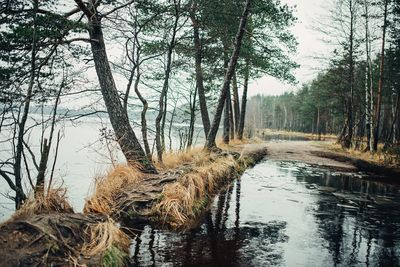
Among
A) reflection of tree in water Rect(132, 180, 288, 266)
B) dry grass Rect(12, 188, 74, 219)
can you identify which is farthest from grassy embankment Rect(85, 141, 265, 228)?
dry grass Rect(12, 188, 74, 219)

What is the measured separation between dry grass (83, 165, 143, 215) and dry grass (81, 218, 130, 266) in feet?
5.53

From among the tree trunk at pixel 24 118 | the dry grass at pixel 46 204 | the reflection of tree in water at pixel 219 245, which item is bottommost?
the reflection of tree in water at pixel 219 245

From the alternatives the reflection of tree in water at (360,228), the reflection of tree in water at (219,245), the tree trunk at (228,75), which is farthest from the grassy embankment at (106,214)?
the reflection of tree in water at (360,228)

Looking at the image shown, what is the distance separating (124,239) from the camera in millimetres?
5340

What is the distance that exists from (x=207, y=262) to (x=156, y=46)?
30.8ft

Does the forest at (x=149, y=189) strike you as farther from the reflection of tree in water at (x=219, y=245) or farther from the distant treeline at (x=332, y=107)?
the distant treeline at (x=332, y=107)

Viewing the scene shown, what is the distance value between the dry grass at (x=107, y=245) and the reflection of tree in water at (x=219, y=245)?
0.27 meters

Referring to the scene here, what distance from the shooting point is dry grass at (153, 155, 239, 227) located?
6.77m

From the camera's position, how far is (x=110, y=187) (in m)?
7.57

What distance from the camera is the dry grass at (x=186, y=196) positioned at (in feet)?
22.2

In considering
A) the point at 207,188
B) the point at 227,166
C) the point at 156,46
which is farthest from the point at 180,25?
the point at 207,188

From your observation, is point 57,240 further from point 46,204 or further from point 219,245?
point 219,245

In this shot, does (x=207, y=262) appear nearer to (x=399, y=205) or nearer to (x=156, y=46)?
(x=399, y=205)

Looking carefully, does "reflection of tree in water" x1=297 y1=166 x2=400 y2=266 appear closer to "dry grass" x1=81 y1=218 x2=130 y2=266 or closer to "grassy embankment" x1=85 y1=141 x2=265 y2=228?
"grassy embankment" x1=85 y1=141 x2=265 y2=228
